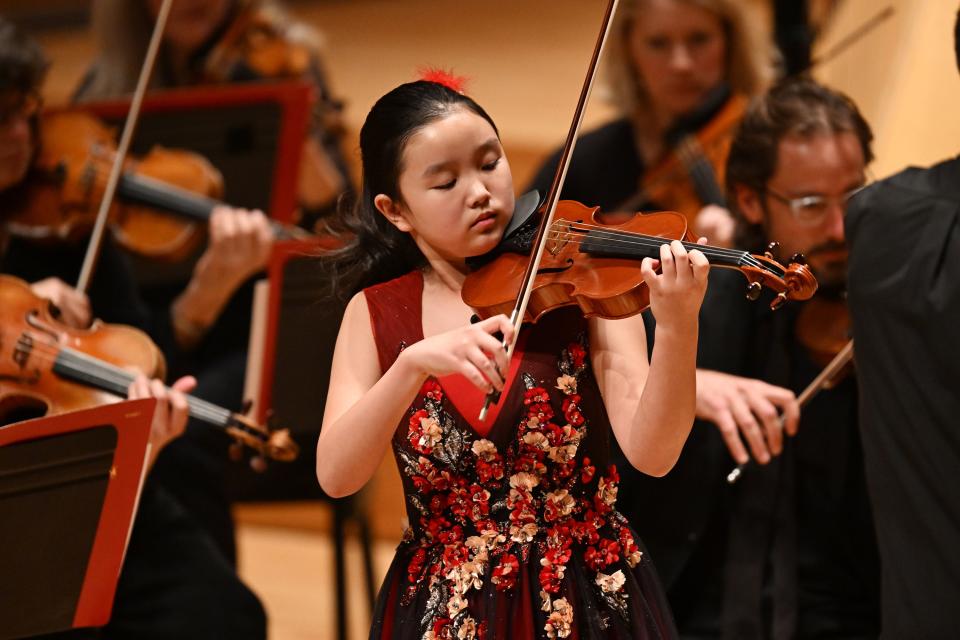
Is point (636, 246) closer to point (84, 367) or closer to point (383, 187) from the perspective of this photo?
point (383, 187)

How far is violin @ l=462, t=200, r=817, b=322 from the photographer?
1.11m

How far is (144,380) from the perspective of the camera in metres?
1.59

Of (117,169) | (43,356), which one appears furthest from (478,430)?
(117,169)

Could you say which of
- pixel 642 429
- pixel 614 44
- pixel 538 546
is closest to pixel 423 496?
pixel 538 546

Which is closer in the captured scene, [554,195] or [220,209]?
[554,195]

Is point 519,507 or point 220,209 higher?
point 220,209

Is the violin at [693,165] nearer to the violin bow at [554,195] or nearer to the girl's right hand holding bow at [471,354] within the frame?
the violin bow at [554,195]

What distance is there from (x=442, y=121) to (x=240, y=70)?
168 centimetres

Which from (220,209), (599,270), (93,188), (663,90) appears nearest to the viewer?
(599,270)

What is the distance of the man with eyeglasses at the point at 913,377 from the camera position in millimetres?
1333

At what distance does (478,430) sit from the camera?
1.22m

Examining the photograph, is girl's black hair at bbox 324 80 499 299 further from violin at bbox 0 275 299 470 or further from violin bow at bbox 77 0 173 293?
violin bow at bbox 77 0 173 293

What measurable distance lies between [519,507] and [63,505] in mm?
532

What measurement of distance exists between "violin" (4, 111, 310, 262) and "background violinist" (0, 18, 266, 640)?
43mm
